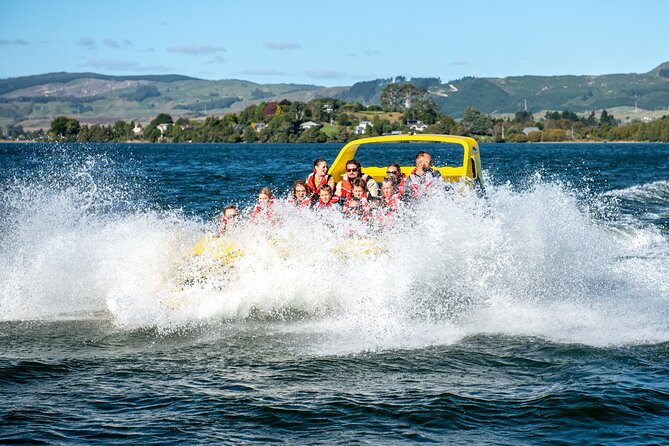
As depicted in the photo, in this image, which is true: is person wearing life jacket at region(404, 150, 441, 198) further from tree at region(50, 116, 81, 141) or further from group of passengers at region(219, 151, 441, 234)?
tree at region(50, 116, 81, 141)

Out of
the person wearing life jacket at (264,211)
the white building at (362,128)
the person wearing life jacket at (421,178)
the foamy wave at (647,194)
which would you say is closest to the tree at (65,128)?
the white building at (362,128)

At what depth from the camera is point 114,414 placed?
6.22 m

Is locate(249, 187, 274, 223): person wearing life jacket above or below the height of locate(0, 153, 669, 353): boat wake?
above

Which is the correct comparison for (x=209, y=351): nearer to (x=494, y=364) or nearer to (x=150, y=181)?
(x=494, y=364)

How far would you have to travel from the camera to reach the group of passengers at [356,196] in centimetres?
960

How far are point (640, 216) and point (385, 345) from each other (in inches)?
608

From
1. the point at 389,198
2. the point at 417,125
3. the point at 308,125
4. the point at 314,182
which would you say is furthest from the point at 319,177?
the point at 308,125

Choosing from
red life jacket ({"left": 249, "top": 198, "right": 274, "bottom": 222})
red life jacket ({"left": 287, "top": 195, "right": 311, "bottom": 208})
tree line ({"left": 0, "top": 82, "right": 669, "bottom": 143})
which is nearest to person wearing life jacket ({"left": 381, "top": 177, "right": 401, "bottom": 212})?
red life jacket ({"left": 287, "top": 195, "right": 311, "bottom": 208})

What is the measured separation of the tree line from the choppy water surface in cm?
12194

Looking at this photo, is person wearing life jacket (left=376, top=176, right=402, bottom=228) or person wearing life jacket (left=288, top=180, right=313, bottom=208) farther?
person wearing life jacket (left=288, top=180, right=313, bottom=208)

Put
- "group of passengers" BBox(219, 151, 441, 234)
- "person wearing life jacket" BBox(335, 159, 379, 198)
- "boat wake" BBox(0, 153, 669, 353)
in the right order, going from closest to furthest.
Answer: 1. "boat wake" BBox(0, 153, 669, 353)
2. "group of passengers" BBox(219, 151, 441, 234)
3. "person wearing life jacket" BBox(335, 159, 379, 198)

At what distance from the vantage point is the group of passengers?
960 cm

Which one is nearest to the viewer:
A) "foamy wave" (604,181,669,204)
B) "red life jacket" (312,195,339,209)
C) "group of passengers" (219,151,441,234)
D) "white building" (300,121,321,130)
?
"group of passengers" (219,151,441,234)

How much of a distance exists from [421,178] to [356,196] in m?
0.91
